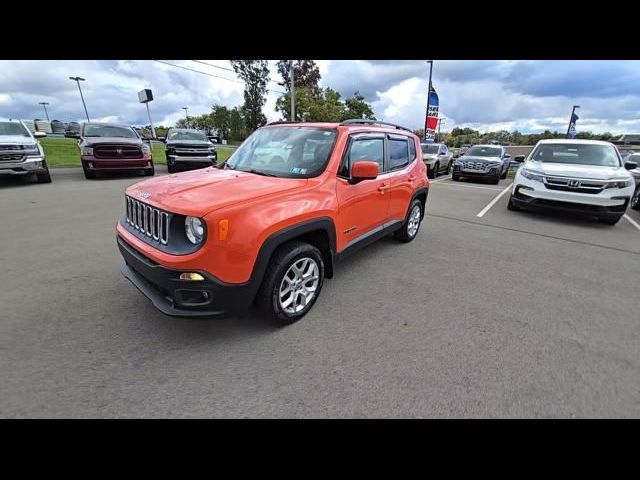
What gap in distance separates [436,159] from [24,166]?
14831 mm

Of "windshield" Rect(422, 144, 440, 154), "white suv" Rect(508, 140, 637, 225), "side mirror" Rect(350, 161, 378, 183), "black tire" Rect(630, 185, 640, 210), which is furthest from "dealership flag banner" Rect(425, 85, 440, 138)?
"side mirror" Rect(350, 161, 378, 183)

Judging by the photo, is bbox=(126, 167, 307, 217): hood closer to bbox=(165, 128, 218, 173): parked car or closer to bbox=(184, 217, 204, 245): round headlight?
bbox=(184, 217, 204, 245): round headlight

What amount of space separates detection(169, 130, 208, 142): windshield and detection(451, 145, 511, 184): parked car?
36.0 ft

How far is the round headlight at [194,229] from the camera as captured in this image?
2.16m

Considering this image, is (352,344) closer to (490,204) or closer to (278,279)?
(278,279)

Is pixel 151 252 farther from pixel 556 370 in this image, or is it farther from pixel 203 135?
pixel 203 135

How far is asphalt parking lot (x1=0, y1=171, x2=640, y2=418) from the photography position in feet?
6.50

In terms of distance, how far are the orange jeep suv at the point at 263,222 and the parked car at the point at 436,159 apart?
1104cm

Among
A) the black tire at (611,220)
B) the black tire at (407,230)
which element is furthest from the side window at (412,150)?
the black tire at (611,220)

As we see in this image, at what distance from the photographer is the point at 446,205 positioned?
27.6ft

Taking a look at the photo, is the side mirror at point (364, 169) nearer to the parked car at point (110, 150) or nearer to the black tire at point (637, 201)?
the black tire at point (637, 201)

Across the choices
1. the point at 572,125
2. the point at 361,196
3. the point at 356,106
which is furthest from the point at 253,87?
the point at 361,196
